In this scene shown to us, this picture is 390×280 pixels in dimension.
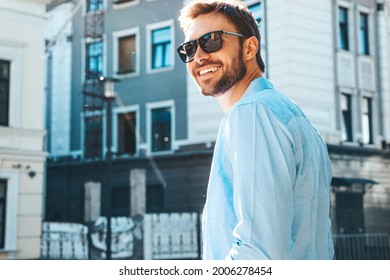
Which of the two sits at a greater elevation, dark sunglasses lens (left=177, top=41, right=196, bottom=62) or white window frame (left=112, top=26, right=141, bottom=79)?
white window frame (left=112, top=26, right=141, bottom=79)

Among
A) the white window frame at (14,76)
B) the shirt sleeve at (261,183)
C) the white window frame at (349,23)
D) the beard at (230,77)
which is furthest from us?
the white window frame at (349,23)

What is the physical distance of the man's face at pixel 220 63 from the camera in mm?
772

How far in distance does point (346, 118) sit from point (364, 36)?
30cm

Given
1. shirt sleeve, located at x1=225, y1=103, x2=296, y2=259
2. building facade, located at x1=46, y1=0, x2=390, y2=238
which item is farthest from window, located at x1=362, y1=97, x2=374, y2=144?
shirt sleeve, located at x1=225, y1=103, x2=296, y2=259

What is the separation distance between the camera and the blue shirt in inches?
24.4

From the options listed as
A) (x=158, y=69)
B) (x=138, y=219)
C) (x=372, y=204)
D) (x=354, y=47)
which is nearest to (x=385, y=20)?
(x=354, y=47)

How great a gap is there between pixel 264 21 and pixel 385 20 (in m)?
0.44

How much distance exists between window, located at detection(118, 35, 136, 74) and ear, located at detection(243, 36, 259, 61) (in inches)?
54.5

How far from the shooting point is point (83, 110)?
216cm

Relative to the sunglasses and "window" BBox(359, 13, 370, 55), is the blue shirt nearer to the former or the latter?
the sunglasses

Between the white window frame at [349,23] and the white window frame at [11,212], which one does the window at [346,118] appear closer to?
the white window frame at [349,23]

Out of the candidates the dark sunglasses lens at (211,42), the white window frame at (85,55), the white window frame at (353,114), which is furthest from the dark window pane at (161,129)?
the dark sunglasses lens at (211,42)

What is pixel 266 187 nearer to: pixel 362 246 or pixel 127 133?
pixel 362 246

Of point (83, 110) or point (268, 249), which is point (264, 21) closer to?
point (83, 110)
